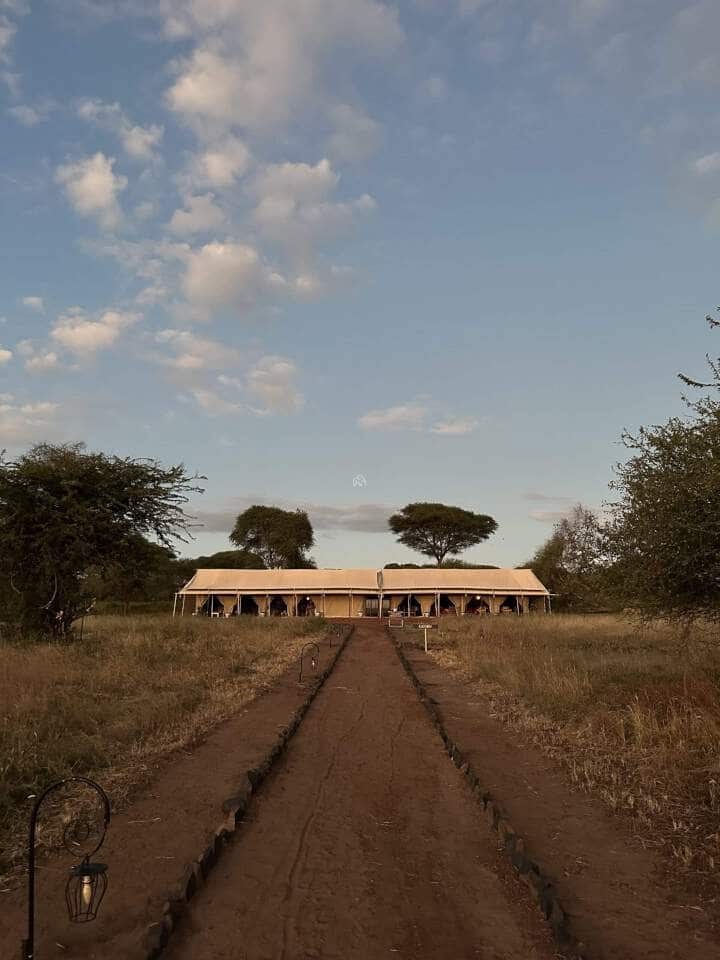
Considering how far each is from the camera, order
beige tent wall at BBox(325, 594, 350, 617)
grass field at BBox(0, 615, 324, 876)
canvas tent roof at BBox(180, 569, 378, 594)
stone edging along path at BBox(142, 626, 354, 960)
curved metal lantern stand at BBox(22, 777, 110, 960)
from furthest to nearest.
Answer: beige tent wall at BBox(325, 594, 350, 617), canvas tent roof at BBox(180, 569, 378, 594), grass field at BBox(0, 615, 324, 876), stone edging along path at BBox(142, 626, 354, 960), curved metal lantern stand at BBox(22, 777, 110, 960)

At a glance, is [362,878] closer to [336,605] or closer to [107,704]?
[107,704]

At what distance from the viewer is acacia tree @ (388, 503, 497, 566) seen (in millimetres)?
73000

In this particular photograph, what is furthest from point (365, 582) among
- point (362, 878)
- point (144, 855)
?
point (362, 878)

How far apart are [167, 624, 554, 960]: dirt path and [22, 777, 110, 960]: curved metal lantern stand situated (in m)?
0.69

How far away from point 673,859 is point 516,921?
6.33ft

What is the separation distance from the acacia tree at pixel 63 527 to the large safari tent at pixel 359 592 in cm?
2749

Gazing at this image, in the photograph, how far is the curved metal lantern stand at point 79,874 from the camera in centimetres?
423

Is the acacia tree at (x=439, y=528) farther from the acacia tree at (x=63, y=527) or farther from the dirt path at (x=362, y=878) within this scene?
the dirt path at (x=362, y=878)

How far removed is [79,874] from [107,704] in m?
7.95

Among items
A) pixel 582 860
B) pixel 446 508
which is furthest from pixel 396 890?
pixel 446 508

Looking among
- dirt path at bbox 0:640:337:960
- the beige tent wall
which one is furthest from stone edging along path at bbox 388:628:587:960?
the beige tent wall

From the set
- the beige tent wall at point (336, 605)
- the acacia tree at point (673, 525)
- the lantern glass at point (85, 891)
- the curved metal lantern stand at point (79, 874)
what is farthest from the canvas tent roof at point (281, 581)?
the lantern glass at point (85, 891)

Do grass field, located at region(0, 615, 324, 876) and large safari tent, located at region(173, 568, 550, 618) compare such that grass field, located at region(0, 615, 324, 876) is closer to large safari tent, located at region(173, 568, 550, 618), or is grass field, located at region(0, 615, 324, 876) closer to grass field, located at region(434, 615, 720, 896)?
grass field, located at region(434, 615, 720, 896)

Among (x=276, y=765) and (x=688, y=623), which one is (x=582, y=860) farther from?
(x=688, y=623)
